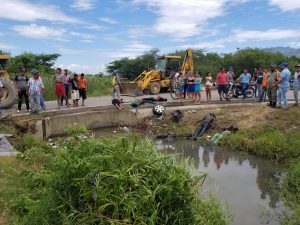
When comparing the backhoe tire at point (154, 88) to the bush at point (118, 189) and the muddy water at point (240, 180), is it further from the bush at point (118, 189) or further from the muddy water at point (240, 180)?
the bush at point (118, 189)

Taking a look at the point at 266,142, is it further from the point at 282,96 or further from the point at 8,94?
the point at 8,94

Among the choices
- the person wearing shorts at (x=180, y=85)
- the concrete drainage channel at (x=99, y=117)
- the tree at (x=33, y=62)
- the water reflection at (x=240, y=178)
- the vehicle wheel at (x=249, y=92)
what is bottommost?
the water reflection at (x=240, y=178)

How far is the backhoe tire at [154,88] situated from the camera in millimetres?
21906

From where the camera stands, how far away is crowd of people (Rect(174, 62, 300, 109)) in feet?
43.8

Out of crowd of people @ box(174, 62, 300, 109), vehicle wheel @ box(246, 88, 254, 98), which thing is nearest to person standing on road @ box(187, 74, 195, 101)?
crowd of people @ box(174, 62, 300, 109)

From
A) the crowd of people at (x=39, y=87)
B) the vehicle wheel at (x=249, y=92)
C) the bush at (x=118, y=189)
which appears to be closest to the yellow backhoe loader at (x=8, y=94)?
the crowd of people at (x=39, y=87)

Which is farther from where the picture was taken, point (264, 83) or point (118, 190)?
point (264, 83)

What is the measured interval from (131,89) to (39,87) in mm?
9242

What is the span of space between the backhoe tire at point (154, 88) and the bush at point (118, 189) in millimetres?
17329

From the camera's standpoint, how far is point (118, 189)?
3.93 metres

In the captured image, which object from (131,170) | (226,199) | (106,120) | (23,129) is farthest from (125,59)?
(131,170)

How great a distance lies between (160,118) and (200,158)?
4.35 metres

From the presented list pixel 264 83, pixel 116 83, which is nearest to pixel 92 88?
pixel 116 83

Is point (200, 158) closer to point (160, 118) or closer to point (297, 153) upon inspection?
point (297, 153)
